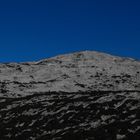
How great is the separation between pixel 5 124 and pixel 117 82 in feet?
188

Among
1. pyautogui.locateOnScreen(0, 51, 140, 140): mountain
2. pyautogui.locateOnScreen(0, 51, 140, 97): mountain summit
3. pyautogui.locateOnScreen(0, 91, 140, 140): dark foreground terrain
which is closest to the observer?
pyautogui.locateOnScreen(0, 91, 140, 140): dark foreground terrain

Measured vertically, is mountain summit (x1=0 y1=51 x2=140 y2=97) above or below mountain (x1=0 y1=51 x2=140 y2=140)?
above

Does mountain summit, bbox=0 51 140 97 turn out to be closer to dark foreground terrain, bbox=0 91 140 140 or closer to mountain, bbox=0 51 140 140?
mountain, bbox=0 51 140 140

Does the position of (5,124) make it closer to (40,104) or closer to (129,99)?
(40,104)

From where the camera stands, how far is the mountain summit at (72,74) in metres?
92.4

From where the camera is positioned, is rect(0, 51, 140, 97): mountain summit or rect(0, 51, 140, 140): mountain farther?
rect(0, 51, 140, 97): mountain summit

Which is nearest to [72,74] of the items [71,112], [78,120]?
[71,112]

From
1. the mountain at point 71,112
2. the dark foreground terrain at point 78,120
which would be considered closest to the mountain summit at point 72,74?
the mountain at point 71,112

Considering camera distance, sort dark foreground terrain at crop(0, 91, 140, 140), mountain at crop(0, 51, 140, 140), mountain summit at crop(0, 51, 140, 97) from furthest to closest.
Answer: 1. mountain summit at crop(0, 51, 140, 97)
2. mountain at crop(0, 51, 140, 140)
3. dark foreground terrain at crop(0, 91, 140, 140)

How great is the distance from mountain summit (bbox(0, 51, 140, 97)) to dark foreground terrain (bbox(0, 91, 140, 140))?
34.8 m

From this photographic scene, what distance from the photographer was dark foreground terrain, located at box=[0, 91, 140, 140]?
1342 inches

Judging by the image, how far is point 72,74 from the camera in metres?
106

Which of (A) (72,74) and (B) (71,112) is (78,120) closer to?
(B) (71,112)

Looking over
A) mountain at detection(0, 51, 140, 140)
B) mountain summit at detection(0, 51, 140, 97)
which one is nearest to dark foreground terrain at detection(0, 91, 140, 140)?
mountain at detection(0, 51, 140, 140)
